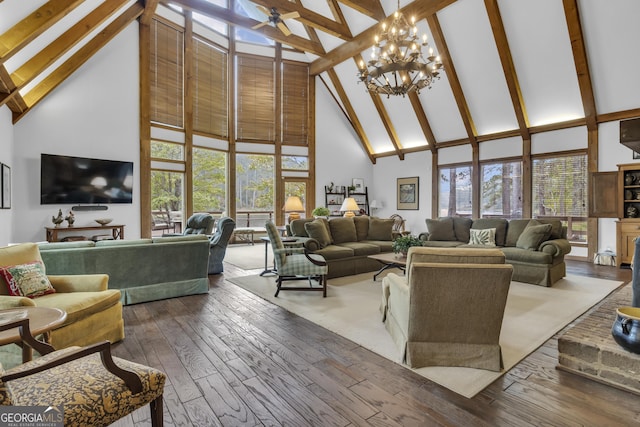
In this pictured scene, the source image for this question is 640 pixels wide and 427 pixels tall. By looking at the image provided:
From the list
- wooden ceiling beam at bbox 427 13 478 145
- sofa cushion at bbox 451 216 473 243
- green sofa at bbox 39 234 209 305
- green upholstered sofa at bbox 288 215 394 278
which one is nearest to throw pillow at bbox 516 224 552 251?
sofa cushion at bbox 451 216 473 243

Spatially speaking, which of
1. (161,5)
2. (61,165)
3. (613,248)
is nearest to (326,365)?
(61,165)

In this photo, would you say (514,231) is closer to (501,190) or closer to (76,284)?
(501,190)

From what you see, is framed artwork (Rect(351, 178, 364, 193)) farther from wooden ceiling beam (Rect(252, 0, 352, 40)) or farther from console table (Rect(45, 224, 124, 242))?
console table (Rect(45, 224, 124, 242))

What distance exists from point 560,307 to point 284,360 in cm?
331

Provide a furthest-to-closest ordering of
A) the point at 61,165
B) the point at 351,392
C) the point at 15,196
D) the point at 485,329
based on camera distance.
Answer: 1. the point at 61,165
2. the point at 15,196
3. the point at 485,329
4. the point at 351,392

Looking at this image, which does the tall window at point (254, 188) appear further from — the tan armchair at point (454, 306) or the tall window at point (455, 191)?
A: the tan armchair at point (454, 306)

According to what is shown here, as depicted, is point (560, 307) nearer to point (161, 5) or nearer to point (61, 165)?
point (61, 165)

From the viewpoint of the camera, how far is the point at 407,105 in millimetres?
8844

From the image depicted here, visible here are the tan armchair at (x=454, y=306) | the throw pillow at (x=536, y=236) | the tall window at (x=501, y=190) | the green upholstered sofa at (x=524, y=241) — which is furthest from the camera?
the tall window at (x=501, y=190)

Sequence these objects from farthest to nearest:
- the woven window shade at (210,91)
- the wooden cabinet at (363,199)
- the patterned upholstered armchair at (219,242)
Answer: the wooden cabinet at (363,199) < the woven window shade at (210,91) < the patterned upholstered armchair at (219,242)

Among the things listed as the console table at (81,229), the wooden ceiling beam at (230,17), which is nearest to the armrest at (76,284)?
the console table at (81,229)

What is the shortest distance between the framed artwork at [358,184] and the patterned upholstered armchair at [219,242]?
243 inches

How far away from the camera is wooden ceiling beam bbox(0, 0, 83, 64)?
10.8ft

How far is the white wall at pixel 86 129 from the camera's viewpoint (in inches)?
218
